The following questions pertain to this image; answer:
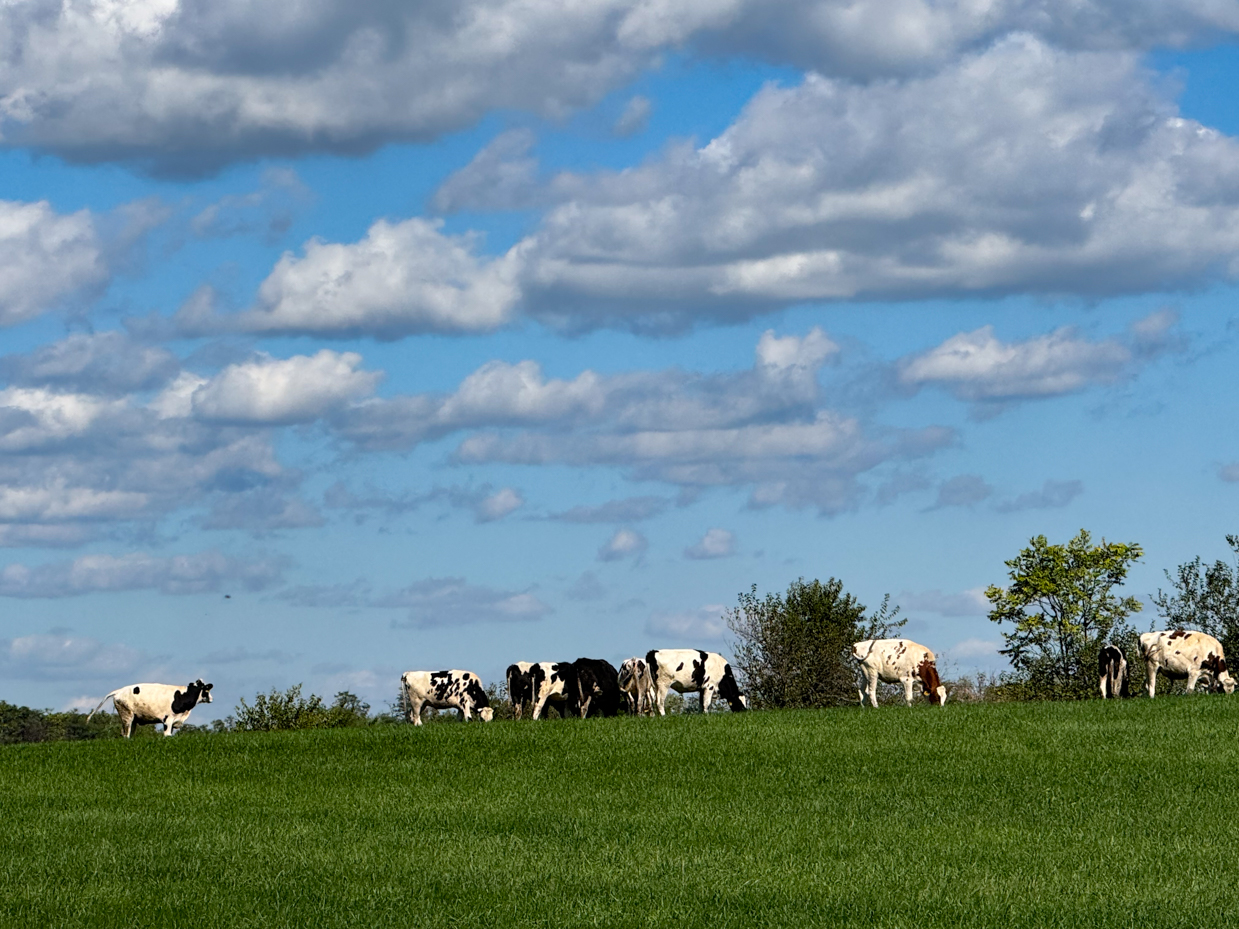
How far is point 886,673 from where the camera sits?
40188 mm

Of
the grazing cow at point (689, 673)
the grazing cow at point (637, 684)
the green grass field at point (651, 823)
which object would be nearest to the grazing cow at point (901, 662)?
the grazing cow at point (689, 673)

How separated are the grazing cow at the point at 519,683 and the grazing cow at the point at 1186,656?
1795 cm

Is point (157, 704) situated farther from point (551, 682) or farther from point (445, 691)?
point (551, 682)

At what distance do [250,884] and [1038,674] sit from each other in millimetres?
51717

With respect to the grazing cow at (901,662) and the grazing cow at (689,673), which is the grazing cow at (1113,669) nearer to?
the grazing cow at (901,662)

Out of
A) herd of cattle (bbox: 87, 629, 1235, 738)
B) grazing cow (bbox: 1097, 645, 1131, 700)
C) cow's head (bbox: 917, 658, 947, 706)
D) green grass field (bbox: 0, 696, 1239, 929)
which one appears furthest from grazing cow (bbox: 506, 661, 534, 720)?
grazing cow (bbox: 1097, 645, 1131, 700)

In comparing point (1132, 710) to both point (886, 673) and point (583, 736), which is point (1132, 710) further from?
point (583, 736)

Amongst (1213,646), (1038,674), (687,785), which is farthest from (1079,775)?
(1038,674)

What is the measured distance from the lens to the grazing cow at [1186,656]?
4184cm

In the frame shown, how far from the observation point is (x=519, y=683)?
39375mm

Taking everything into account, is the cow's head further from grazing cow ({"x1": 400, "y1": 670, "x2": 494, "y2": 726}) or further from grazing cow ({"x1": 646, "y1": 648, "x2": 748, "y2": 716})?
grazing cow ({"x1": 400, "y1": 670, "x2": 494, "y2": 726})

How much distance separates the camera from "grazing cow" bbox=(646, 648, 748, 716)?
3912cm

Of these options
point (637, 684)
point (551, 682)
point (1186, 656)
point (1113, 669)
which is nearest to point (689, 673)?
→ point (637, 684)

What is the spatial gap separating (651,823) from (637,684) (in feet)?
61.5
